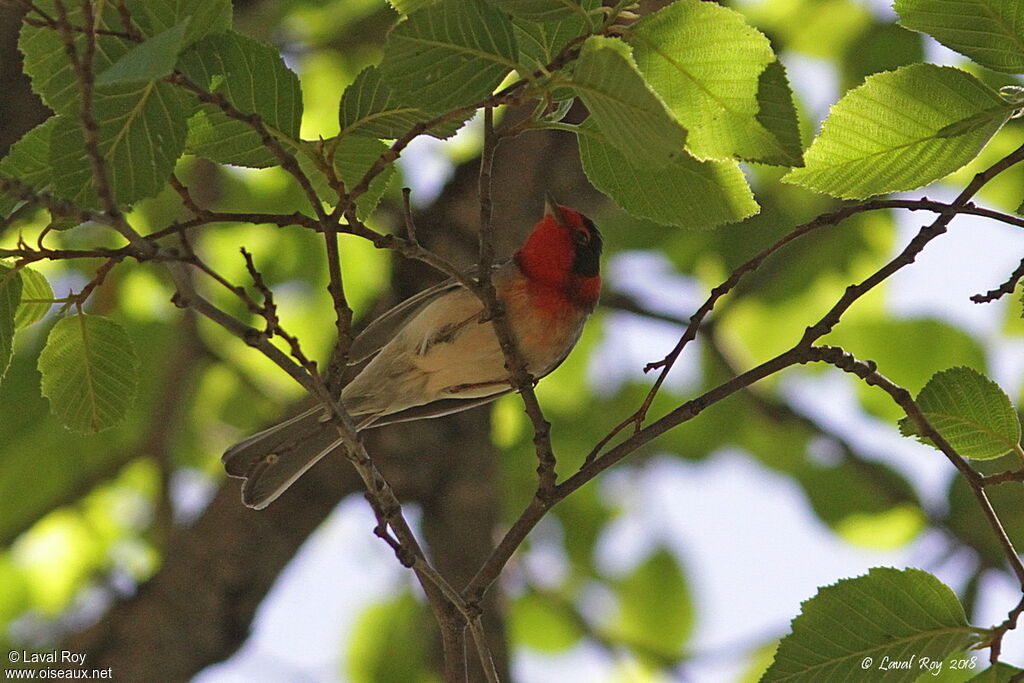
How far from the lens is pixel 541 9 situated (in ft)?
6.27

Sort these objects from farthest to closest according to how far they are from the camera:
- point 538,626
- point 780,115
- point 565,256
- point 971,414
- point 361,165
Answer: point 538,626 < point 565,256 < point 971,414 < point 361,165 < point 780,115

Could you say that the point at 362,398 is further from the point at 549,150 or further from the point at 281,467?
the point at 549,150

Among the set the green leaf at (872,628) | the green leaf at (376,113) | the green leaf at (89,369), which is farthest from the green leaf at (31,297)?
the green leaf at (872,628)

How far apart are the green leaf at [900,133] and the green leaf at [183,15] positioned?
1172 millimetres

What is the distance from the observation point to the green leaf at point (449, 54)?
1938 millimetres

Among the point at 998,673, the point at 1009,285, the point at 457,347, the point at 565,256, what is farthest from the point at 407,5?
the point at 565,256

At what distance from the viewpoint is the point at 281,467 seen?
3908 mm

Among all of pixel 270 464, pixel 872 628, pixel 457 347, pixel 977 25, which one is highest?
pixel 457 347

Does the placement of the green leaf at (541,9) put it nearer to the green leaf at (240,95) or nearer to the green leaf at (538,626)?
the green leaf at (240,95)

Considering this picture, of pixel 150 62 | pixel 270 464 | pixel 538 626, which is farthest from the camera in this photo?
pixel 538 626

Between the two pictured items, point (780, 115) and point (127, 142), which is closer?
point (780, 115)

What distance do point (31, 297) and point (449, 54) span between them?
1.15 m

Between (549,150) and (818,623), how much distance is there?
3.54 meters

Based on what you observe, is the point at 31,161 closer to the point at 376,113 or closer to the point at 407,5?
the point at 376,113
